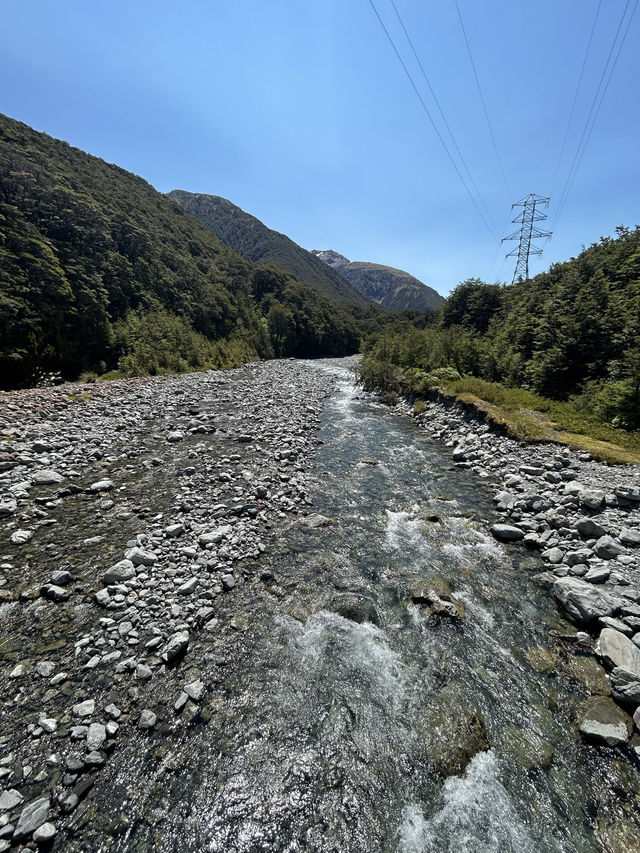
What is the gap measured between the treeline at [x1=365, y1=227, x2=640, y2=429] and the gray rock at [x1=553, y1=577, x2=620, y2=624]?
1144 centimetres

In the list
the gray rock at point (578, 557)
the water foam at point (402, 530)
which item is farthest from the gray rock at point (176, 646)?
the gray rock at point (578, 557)

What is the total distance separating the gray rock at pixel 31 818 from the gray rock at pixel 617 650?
785 centimetres

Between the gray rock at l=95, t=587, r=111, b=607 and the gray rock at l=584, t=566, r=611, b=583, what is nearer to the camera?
the gray rock at l=95, t=587, r=111, b=607

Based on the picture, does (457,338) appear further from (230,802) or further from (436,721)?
(230,802)

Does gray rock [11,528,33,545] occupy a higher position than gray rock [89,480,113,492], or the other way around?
gray rock [89,480,113,492]

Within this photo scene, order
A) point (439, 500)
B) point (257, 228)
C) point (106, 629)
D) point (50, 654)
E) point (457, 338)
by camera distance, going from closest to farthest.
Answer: point (50, 654), point (106, 629), point (439, 500), point (457, 338), point (257, 228)

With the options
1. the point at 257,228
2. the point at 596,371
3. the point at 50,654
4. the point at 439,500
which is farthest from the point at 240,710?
the point at 257,228

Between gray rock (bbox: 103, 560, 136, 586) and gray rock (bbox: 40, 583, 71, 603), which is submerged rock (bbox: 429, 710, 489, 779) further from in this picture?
gray rock (bbox: 40, 583, 71, 603)

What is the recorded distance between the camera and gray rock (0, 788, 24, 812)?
3.26 meters

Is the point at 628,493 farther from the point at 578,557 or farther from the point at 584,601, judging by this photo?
the point at 584,601

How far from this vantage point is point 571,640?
569 cm

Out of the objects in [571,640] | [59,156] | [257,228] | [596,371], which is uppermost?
[257,228]

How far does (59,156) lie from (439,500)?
8467 cm

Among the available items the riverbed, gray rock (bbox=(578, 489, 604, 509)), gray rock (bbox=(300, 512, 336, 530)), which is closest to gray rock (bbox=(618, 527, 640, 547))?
gray rock (bbox=(578, 489, 604, 509))
